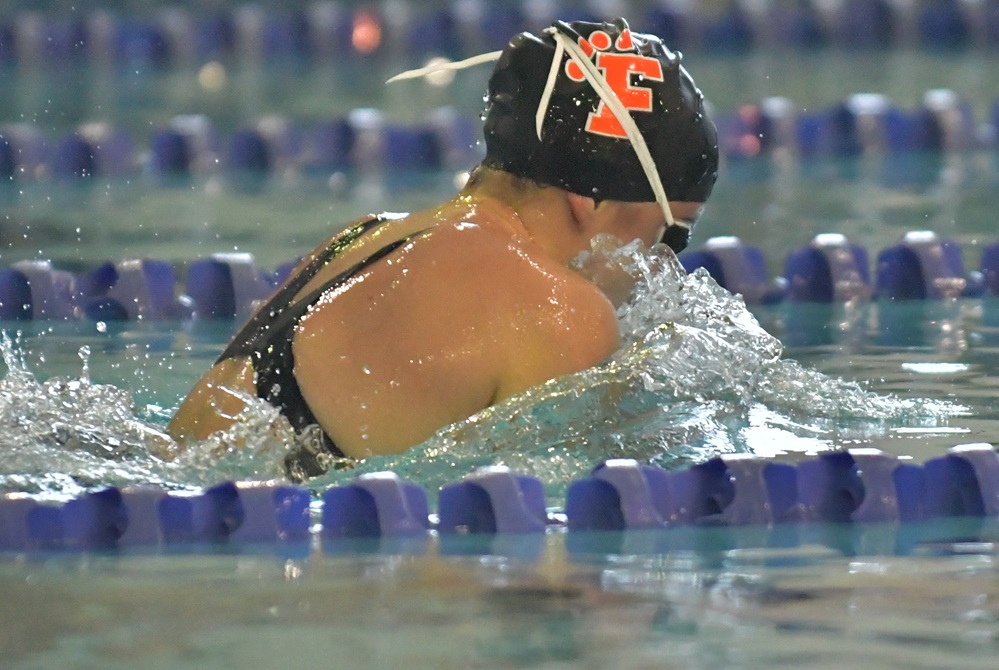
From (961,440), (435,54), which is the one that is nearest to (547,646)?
(961,440)

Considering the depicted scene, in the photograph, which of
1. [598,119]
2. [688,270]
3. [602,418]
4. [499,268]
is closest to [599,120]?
[598,119]

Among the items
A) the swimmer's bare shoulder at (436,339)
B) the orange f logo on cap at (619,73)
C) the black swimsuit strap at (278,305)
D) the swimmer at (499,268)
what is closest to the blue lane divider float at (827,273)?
the swimmer at (499,268)

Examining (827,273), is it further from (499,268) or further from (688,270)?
(499,268)

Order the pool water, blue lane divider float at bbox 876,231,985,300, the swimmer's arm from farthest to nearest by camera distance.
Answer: blue lane divider float at bbox 876,231,985,300 < the swimmer's arm < the pool water

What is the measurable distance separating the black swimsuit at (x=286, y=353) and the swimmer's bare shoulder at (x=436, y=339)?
2cm

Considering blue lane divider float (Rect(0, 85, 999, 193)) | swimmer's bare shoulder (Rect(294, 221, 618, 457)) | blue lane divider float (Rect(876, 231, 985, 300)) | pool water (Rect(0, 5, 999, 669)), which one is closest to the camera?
pool water (Rect(0, 5, 999, 669))

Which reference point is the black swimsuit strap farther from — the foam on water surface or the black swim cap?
the black swim cap

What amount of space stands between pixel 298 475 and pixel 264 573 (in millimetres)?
508

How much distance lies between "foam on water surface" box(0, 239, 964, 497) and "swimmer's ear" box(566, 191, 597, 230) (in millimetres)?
69

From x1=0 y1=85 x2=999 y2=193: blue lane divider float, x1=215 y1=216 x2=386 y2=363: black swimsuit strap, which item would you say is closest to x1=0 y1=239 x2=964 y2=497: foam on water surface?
x1=215 y1=216 x2=386 y2=363: black swimsuit strap

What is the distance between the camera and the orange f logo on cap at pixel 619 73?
10.3ft

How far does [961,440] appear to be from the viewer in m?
3.31

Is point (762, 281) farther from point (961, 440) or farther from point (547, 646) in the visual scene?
point (547, 646)

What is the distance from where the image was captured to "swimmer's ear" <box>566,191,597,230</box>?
3.15m
